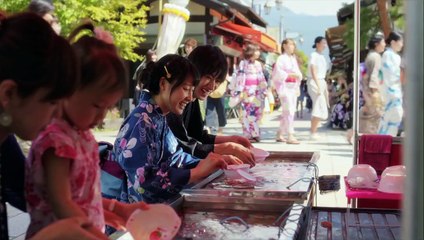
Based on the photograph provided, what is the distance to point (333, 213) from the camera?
8.71 ft

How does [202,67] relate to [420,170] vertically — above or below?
above

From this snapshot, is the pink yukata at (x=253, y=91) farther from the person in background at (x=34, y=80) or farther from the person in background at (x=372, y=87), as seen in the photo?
the person in background at (x=34, y=80)

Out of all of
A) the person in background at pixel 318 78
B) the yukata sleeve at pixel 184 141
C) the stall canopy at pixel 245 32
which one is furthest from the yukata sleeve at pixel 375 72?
the stall canopy at pixel 245 32

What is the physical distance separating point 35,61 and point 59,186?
0.30m

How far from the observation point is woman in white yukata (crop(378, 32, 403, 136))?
7086 mm

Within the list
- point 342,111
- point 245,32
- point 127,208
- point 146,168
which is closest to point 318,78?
point 342,111

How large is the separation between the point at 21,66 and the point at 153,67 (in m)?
1.33

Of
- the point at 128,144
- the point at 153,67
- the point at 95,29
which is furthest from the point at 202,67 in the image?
the point at 95,29

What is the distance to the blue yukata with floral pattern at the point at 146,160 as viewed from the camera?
2.39 metres

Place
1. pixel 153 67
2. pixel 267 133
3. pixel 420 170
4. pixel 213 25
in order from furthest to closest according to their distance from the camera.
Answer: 1. pixel 213 25
2. pixel 267 133
3. pixel 153 67
4. pixel 420 170

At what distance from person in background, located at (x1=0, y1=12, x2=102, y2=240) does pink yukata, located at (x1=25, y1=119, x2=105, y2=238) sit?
0.15ft

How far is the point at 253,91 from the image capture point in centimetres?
938

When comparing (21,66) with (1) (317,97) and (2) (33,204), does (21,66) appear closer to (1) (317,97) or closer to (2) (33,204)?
(2) (33,204)

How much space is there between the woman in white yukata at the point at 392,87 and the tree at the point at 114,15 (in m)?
5.02
